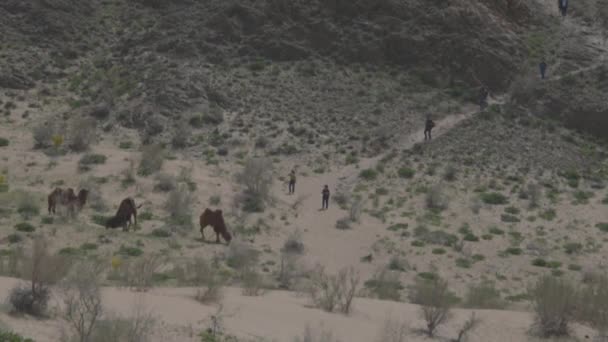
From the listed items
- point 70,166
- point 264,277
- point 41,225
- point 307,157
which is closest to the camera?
point 264,277

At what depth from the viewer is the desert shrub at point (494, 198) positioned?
29.7 m

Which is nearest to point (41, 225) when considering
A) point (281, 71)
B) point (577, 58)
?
point (281, 71)

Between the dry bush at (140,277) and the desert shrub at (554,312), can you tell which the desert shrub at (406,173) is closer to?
the desert shrub at (554,312)

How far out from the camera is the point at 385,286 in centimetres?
1791

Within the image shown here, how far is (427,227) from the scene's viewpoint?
2636 centimetres

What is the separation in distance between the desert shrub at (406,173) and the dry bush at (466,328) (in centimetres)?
1905

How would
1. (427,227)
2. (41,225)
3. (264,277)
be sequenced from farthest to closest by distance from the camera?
(427,227), (41,225), (264,277)

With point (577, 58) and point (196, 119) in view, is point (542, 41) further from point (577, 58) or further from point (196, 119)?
point (196, 119)

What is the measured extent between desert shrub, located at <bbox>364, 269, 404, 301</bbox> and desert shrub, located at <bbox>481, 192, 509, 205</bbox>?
10.8 m

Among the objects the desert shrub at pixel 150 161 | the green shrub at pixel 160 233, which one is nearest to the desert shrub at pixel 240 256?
the green shrub at pixel 160 233

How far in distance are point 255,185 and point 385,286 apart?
11.2 m

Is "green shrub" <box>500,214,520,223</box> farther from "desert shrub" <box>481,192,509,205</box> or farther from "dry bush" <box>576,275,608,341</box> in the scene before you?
"dry bush" <box>576,275,608,341</box>

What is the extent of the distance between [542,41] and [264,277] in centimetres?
3638

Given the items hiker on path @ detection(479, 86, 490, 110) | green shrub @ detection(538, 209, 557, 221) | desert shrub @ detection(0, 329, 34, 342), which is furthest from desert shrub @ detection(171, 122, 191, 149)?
desert shrub @ detection(0, 329, 34, 342)
